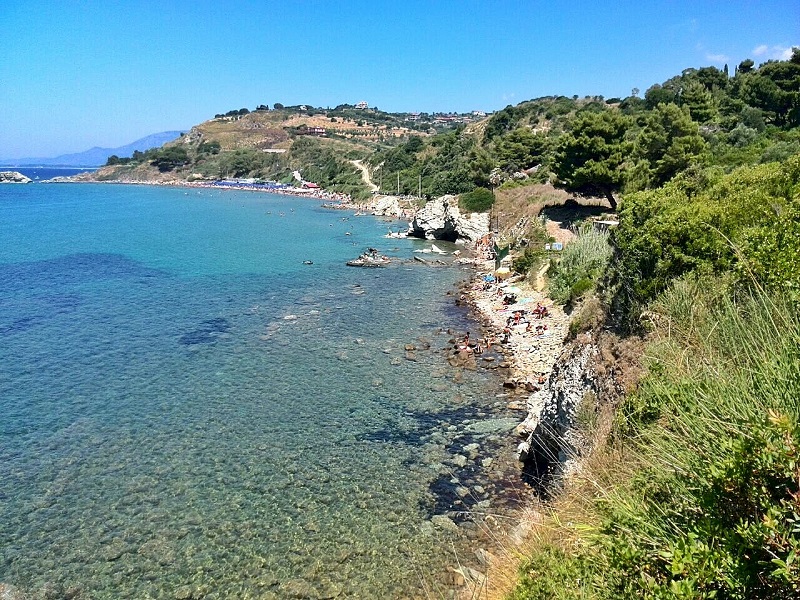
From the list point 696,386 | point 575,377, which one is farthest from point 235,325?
point 696,386

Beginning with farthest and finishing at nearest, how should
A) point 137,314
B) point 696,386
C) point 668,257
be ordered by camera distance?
point 137,314
point 668,257
point 696,386

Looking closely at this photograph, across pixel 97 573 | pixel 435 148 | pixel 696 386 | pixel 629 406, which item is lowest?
pixel 97 573

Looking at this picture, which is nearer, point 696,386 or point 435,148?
point 696,386

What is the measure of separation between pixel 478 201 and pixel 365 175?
6868 cm

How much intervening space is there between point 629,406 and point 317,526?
8303 millimetres

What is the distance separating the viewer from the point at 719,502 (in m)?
3.81

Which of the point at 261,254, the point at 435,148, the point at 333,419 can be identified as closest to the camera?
the point at 333,419

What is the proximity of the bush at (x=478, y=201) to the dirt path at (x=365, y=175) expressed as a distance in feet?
158

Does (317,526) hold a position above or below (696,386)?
below

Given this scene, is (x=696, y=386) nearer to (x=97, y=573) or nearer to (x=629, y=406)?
(x=629, y=406)

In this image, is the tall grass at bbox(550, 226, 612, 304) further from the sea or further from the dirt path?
the dirt path

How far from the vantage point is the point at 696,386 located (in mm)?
4688

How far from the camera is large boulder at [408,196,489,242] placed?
56.9 metres

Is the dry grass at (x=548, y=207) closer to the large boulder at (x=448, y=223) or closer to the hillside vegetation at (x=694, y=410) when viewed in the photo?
the large boulder at (x=448, y=223)
